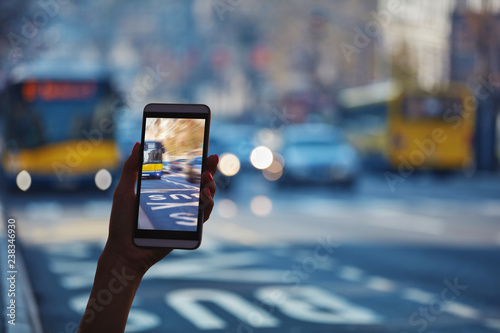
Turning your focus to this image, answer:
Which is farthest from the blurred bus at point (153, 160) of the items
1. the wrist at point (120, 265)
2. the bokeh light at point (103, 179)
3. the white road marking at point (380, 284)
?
the bokeh light at point (103, 179)

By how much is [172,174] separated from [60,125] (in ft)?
61.1

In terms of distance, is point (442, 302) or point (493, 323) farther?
point (442, 302)

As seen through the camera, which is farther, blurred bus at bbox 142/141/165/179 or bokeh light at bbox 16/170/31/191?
bokeh light at bbox 16/170/31/191

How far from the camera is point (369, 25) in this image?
57938 mm

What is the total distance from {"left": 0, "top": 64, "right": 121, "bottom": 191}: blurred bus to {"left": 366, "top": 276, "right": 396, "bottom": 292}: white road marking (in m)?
12.6

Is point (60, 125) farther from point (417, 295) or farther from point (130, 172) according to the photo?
point (130, 172)

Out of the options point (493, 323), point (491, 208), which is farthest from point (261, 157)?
point (493, 323)

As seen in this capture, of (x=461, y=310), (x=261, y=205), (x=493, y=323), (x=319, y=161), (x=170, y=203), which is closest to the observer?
(x=170, y=203)

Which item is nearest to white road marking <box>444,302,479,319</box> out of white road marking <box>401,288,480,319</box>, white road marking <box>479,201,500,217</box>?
white road marking <box>401,288,480,319</box>

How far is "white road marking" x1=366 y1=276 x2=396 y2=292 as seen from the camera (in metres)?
8.08

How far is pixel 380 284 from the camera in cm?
832

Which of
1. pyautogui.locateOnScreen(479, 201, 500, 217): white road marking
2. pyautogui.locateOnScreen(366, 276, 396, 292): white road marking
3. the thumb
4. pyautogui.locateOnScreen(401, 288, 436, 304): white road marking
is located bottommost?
pyautogui.locateOnScreen(401, 288, 436, 304): white road marking

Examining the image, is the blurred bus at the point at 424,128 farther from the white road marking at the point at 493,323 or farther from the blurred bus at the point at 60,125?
the white road marking at the point at 493,323

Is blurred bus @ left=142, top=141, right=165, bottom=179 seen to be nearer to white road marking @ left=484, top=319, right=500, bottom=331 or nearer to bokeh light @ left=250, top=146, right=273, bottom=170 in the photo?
white road marking @ left=484, top=319, right=500, bottom=331
